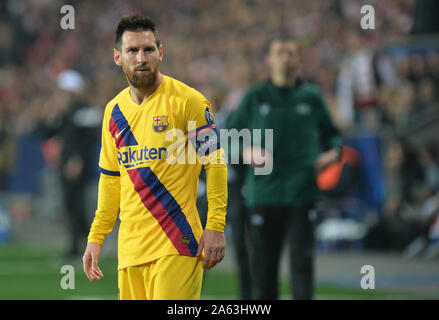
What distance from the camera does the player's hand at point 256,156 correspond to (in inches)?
276

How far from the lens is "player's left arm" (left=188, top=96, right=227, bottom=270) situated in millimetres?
4504

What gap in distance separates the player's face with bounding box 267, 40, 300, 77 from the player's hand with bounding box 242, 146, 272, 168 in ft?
2.23

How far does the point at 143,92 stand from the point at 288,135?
8.58 feet

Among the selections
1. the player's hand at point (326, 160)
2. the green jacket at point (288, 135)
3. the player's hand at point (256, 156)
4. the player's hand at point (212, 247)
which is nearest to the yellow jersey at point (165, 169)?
the player's hand at point (212, 247)

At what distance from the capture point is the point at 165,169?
465cm

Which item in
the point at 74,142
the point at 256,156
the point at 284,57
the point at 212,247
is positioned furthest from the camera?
the point at 74,142

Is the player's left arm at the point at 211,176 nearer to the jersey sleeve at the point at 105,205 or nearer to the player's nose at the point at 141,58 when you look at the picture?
the player's nose at the point at 141,58

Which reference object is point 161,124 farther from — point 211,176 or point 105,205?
point 105,205

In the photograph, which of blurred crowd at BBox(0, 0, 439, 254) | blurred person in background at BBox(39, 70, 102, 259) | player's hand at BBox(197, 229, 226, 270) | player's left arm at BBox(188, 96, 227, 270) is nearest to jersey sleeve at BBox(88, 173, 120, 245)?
player's left arm at BBox(188, 96, 227, 270)

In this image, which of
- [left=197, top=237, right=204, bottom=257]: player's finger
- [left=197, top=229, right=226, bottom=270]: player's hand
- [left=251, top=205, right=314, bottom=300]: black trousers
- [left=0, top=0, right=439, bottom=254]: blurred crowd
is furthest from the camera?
[left=0, top=0, right=439, bottom=254]: blurred crowd

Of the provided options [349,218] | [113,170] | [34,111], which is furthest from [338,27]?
[113,170]

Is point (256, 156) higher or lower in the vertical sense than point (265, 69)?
lower

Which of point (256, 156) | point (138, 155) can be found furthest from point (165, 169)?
point (256, 156)

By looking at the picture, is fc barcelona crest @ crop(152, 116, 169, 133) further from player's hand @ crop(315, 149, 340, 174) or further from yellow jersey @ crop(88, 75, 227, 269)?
player's hand @ crop(315, 149, 340, 174)
